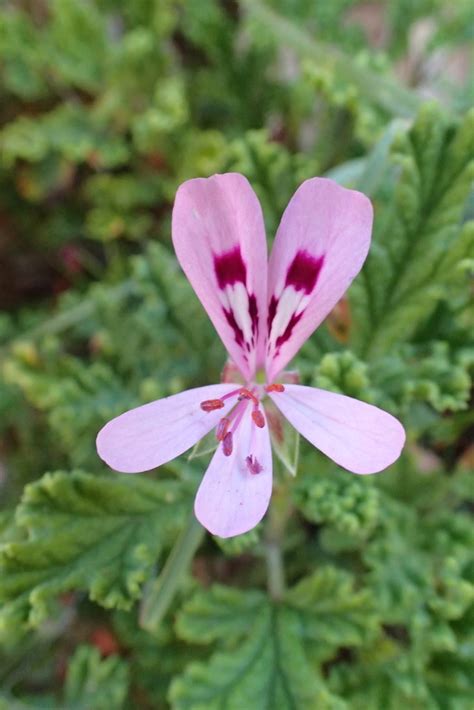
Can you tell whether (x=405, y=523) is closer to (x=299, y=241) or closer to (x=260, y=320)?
(x=260, y=320)

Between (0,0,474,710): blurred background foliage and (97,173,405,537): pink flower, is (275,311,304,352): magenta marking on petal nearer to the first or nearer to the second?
(97,173,405,537): pink flower

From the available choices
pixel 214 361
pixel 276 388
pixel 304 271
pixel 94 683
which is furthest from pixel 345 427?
pixel 94 683

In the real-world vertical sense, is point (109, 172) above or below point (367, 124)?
below

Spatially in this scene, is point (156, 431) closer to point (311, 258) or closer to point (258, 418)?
point (258, 418)

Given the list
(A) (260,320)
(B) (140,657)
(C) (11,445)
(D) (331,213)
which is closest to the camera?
(D) (331,213)

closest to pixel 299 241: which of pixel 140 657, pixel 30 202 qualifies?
pixel 140 657

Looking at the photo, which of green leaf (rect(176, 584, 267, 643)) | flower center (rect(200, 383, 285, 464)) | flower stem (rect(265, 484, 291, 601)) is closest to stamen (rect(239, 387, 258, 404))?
flower center (rect(200, 383, 285, 464))

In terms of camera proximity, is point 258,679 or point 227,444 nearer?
point 227,444
